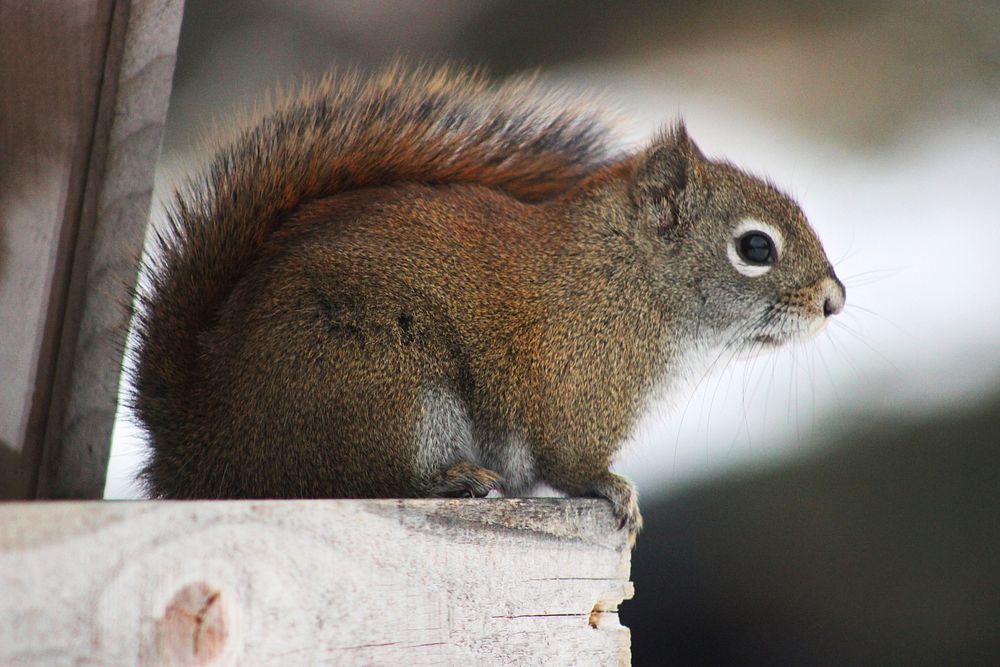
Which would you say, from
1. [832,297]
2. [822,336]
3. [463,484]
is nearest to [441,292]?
[463,484]

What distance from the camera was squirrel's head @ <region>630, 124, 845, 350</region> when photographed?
1077 millimetres

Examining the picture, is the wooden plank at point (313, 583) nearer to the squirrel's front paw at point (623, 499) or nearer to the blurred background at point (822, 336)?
the squirrel's front paw at point (623, 499)

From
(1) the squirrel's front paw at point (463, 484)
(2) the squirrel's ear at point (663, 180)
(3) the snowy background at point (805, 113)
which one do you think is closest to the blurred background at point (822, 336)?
(3) the snowy background at point (805, 113)

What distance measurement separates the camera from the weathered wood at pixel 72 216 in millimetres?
912

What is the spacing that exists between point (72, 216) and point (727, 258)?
0.73 m

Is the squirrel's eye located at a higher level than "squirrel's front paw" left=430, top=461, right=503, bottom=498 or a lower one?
higher

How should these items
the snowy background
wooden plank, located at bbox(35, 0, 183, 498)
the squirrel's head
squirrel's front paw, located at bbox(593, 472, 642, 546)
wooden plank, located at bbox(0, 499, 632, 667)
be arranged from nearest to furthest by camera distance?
wooden plank, located at bbox(0, 499, 632, 667)
squirrel's front paw, located at bbox(593, 472, 642, 546)
wooden plank, located at bbox(35, 0, 183, 498)
the squirrel's head
the snowy background

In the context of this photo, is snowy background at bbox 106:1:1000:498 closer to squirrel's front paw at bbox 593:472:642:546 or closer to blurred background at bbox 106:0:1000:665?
blurred background at bbox 106:0:1000:665

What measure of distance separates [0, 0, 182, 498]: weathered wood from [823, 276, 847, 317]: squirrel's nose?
776 millimetres

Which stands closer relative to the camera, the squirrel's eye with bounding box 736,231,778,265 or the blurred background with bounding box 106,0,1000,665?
the squirrel's eye with bounding box 736,231,778,265

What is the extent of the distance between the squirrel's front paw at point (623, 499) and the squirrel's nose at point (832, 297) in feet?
1.12

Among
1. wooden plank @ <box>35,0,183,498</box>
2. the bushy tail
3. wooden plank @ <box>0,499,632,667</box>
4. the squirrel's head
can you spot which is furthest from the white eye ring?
wooden plank @ <box>35,0,183,498</box>

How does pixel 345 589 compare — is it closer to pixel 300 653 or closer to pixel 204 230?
pixel 300 653

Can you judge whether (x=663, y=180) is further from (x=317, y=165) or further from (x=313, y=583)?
(x=313, y=583)
